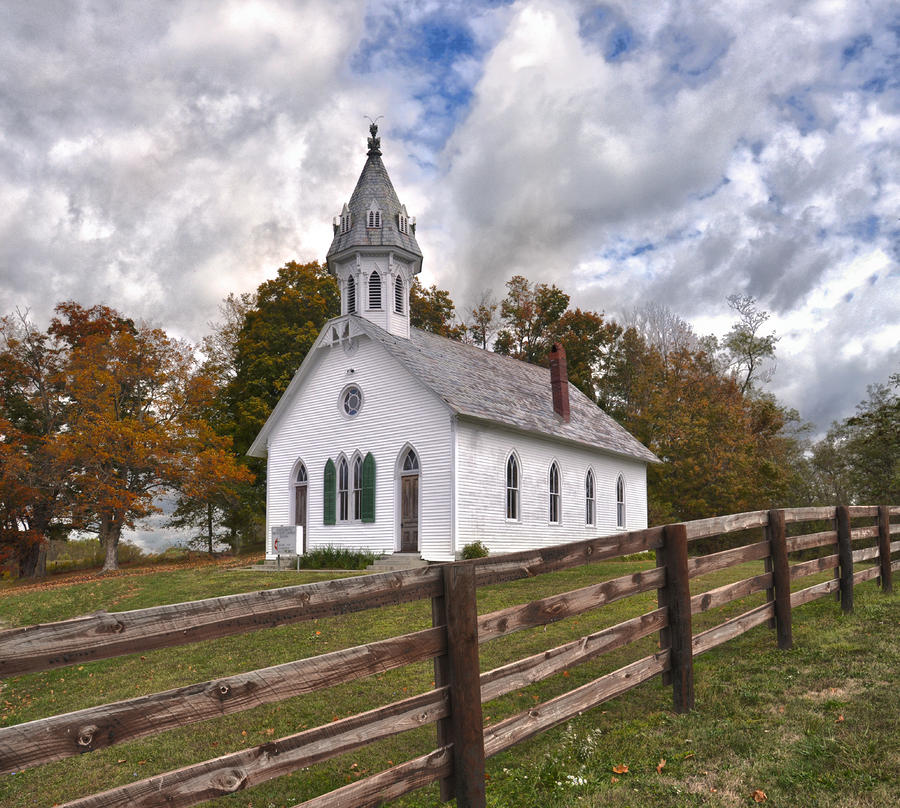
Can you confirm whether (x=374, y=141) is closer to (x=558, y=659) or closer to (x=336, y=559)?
(x=336, y=559)

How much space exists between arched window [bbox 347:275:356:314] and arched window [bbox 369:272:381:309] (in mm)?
687

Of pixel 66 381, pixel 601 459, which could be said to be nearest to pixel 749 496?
pixel 601 459

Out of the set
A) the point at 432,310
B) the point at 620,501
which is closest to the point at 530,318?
the point at 432,310

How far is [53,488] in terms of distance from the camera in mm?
30203

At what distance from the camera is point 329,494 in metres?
23.6

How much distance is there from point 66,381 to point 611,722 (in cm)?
3006

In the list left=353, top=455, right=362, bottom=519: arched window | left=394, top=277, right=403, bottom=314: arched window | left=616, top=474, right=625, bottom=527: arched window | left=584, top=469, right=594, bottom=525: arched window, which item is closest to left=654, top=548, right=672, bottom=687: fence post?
left=353, top=455, right=362, bottom=519: arched window

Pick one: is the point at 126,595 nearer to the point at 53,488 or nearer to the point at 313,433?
the point at 313,433

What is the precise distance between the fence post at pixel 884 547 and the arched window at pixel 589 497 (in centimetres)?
1537

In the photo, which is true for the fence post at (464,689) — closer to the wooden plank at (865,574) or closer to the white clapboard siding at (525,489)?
the wooden plank at (865,574)

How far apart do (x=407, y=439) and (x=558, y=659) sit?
55.5 ft

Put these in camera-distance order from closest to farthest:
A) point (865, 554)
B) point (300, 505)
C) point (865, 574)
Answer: point (865, 574) < point (865, 554) < point (300, 505)

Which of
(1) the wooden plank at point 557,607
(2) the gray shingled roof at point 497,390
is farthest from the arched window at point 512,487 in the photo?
(1) the wooden plank at point 557,607

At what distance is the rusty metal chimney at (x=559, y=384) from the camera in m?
27.1
